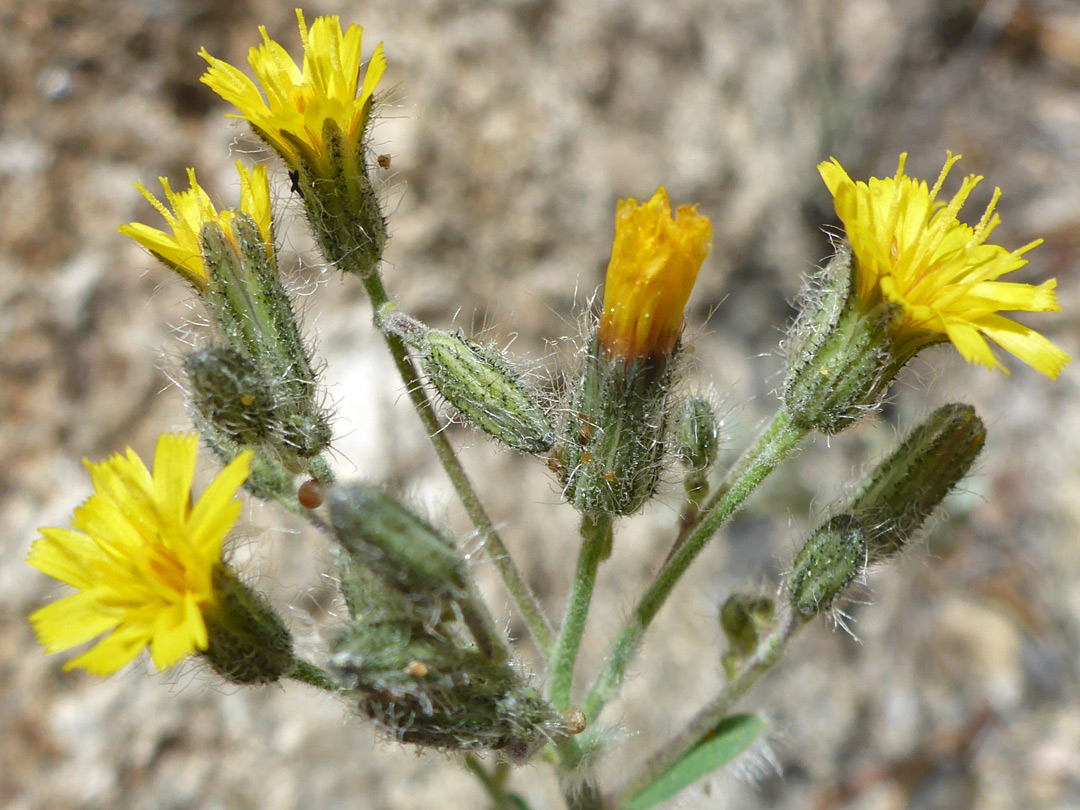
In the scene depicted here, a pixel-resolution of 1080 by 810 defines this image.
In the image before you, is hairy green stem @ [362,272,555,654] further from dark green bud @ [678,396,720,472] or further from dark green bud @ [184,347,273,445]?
dark green bud @ [678,396,720,472]

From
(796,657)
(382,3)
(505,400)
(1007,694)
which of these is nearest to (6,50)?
(382,3)

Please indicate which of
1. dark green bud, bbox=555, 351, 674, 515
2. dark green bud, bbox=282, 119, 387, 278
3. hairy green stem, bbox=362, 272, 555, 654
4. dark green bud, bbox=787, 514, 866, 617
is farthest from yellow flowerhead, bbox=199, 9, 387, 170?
dark green bud, bbox=787, 514, 866, 617

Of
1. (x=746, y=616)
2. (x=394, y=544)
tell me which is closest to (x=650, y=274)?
(x=394, y=544)

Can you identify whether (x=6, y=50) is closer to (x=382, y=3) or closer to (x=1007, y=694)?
(x=382, y=3)

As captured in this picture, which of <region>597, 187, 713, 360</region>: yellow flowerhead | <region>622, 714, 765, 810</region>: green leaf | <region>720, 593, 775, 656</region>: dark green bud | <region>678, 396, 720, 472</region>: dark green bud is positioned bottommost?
<region>622, 714, 765, 810</region>: green leaf

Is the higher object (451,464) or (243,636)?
(451,464)

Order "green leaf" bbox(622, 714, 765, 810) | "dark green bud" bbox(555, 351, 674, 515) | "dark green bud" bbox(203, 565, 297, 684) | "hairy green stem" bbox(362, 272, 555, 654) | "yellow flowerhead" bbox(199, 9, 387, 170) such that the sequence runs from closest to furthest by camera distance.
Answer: "dark green bud" bbox(203, 565, 297, 684)
"dark green bud" bbox(555, 351, 674, 515)
"yellow flowerhead" bbox(199, 9, 387, 170)
"hairy green stem" bbox(362, 272, 555, 654)
"green leaf" bbox(622, 714, 765, 810)

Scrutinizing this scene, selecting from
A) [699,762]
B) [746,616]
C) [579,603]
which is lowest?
[699,762]

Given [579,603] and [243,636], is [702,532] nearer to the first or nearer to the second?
[579,603]
